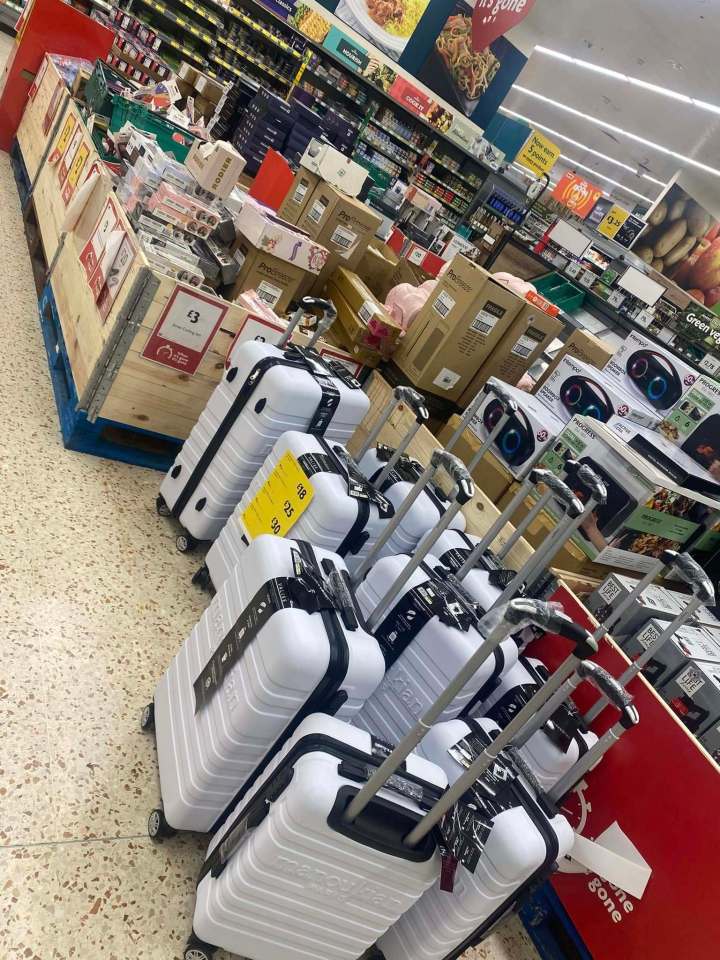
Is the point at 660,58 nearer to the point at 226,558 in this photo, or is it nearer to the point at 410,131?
the point at 410,131

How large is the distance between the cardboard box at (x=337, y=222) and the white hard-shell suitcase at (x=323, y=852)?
11.4 feet

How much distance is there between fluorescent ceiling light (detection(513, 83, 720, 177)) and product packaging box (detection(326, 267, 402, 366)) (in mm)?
11510

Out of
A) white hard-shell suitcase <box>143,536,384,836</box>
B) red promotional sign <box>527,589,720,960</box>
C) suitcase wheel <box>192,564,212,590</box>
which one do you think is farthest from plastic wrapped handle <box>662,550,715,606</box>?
suitcase wheel <box>192,564,212,590</box>

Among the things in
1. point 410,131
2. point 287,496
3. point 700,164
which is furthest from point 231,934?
point 700,164

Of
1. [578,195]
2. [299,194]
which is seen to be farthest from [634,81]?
[299,194]

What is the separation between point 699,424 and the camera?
10.1ft

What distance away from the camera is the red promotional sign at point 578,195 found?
11258 mm

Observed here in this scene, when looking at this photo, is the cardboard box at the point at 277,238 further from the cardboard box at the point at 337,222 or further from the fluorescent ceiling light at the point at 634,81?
the fluorescent ceiling light at the point at 634,81

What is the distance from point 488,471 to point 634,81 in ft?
36.5

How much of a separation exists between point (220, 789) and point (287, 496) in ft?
3.05

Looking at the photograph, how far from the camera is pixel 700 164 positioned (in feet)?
40.9

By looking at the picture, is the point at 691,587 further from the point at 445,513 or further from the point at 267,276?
the point at 267,276

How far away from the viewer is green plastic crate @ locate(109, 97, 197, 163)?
13.8 feet

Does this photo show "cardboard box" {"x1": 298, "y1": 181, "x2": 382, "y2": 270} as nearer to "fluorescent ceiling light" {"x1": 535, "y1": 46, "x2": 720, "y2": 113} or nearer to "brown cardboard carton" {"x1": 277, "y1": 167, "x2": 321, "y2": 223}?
"brown cardboard carton" {"x1": 277, "y1": 167, "x2": 321, "y2": 223}
